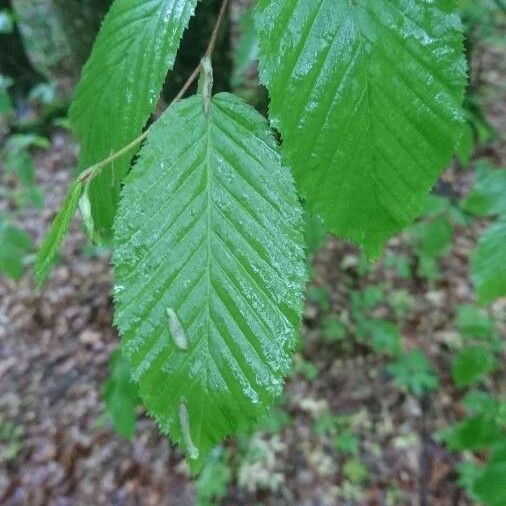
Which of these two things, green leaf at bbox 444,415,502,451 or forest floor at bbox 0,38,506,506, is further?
forest floor at bbox 0,38,506,506

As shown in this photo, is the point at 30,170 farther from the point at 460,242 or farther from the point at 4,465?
the point at 460,242

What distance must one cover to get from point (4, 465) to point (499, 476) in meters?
2.37

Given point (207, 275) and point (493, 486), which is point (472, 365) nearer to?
point (493, 486)

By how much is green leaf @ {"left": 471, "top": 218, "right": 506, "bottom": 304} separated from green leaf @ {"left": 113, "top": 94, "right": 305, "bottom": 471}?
0.95 meters

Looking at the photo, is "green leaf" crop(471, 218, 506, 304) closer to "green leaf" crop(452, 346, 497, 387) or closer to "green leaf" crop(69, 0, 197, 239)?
"green leaf" crop(452, 346, 497, 387)

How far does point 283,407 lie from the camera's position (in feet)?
8.94

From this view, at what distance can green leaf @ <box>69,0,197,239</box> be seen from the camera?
574 mm

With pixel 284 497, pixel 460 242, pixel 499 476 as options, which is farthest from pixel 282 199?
pixel 460 242

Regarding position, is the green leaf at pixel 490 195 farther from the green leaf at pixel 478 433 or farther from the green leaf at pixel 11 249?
the green leaf at pixel 11 249

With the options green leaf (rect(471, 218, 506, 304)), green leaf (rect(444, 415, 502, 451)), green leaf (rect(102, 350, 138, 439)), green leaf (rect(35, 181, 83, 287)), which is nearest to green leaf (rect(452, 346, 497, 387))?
green leaf (rect(444, 415, 502, 451))

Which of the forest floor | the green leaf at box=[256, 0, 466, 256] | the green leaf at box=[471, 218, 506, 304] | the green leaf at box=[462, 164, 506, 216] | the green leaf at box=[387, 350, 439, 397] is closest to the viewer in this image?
the green leaf at box=[256, 0, 466, 256]

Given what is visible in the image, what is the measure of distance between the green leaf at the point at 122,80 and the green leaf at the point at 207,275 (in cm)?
8

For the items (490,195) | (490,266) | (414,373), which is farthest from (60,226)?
(414,373)

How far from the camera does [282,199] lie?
0.50 m
